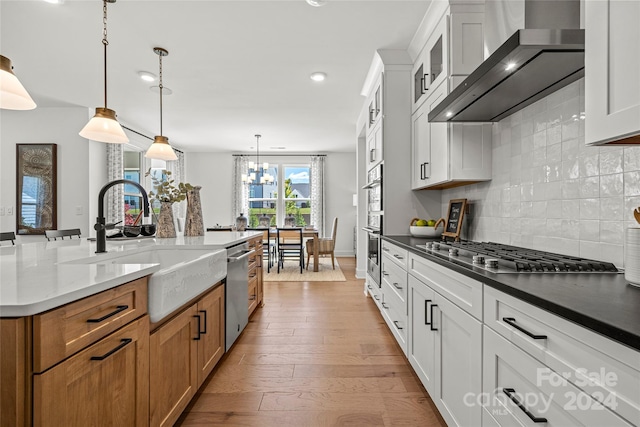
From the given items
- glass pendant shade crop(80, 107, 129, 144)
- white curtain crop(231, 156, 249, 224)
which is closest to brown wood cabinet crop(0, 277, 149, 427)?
glass pendant shade crop(80, 107, 129, 144)

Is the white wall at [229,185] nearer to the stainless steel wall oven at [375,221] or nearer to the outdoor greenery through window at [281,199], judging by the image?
the outdoor greenery through window at [281,199]

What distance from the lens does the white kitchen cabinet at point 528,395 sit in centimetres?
73

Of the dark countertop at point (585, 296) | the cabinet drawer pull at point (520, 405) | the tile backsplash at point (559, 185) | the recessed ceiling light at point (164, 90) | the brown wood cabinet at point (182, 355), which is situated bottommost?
the brown wood cabinet at point (182, 355)

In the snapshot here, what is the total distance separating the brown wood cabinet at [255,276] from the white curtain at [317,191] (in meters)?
4.32

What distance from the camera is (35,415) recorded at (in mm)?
786

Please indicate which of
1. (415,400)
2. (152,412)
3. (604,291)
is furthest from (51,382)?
(415,400)

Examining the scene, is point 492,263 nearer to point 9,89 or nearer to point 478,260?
point 478,260

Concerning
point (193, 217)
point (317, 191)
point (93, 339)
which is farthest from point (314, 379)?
point (317, 191)

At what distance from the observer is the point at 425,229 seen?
9.13 feet

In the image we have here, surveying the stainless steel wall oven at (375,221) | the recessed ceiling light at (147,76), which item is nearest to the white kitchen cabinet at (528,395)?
the stainless steel wall oven at (375,221)

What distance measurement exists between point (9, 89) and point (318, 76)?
105 inches

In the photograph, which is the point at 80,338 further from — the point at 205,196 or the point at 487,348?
the point at 205,196

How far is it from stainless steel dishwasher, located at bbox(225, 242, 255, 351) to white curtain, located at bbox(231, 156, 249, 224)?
5.19m

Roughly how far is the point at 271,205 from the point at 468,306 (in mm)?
7190
